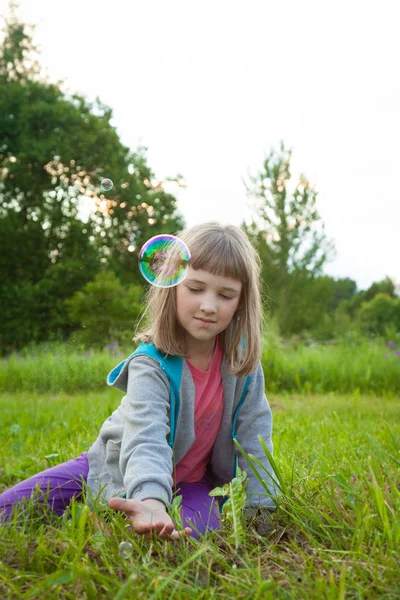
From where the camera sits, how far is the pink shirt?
88.2 inches

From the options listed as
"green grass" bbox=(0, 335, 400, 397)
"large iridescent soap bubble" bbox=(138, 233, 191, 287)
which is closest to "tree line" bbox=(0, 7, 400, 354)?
"green grass" bbox=(0, 335, 400, 397)

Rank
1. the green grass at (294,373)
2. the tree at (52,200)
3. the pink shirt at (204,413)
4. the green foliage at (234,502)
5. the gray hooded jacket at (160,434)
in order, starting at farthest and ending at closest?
the tree at (52,200) < the green grass at (294,373) < the pink shirt at (204,413) < the gray hooded jacket at (160,434) < the green foliage at (234,502)

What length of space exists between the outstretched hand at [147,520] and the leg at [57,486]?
2.60ft

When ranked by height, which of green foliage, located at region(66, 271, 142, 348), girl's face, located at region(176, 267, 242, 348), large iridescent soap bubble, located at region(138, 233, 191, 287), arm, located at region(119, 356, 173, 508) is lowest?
green foliage, located at region(66, 271, 142, 348)

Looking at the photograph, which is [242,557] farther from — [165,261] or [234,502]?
[165,261]

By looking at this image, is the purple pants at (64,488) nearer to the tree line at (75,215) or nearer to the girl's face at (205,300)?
the girl's face at (205,300)

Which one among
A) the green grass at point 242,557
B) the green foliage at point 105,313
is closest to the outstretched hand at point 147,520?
the green grass at point 242,557

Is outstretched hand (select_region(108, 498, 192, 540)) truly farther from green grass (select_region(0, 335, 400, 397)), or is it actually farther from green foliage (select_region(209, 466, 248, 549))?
green grass (select_region(0, 335, 400, 397))

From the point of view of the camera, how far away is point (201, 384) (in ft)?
7.34

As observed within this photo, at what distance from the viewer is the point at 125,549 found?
5.04 ft

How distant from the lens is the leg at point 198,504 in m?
2.03

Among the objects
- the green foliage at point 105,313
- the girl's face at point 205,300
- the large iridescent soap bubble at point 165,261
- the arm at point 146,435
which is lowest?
the green foliage at point 105,313

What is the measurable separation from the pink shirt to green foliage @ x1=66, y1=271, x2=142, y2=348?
6986 mm

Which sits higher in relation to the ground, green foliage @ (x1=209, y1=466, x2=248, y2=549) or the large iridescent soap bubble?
the large iridescent soap bubble
